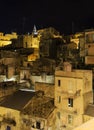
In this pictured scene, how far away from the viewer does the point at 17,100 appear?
100 ft

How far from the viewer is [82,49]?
42.3 meters

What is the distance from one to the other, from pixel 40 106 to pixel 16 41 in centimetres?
3591

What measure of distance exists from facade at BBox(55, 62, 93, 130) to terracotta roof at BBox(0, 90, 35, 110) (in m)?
4.63

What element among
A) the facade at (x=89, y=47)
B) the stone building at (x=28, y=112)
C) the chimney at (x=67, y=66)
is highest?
the facade at (x=89, y=47)

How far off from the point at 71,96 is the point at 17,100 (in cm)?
863

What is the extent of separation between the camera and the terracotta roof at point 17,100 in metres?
29.3

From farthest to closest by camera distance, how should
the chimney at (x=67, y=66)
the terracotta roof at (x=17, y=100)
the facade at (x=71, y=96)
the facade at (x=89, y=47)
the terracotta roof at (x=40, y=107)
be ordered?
the facade at (x=89, y=47)
the terracotta roof at (x=17, y=100)
the terracotta roof at (x=40, y=107)
the chimney at (x=67, y=66)
the facade at (x=71, y=96)

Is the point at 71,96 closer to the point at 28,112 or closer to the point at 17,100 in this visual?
the point at 28,112

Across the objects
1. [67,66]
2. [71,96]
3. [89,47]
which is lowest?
[71,96]

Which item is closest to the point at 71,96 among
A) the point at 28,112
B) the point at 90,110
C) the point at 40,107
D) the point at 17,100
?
the point at 90,110

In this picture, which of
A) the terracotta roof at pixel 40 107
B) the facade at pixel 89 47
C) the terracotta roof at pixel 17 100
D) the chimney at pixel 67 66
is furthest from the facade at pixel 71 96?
the facade at pixel 89 47

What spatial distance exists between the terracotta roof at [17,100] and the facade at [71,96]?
4632 mm

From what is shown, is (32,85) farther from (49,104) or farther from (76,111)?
(76,111)

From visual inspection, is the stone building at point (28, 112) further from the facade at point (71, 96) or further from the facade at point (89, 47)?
the facade at point (89, 47)
